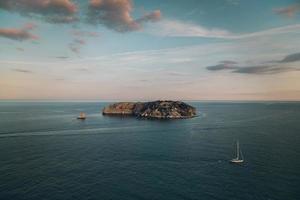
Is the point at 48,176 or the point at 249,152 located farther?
the point at 249,152

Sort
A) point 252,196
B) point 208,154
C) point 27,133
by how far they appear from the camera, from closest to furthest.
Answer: point 252,196 → point 208,154 → point 27,133

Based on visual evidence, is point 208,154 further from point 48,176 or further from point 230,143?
point 48,176

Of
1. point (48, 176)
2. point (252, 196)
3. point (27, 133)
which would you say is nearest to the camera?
point (252, 196)

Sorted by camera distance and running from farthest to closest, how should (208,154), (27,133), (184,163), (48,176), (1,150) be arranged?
(27,133), (1,150), (208,154), (184,163), (48,176)

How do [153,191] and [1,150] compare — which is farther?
[1,150]

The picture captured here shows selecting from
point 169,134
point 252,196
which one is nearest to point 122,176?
point 252,196

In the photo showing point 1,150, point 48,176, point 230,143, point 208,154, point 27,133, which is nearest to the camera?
point 48,176

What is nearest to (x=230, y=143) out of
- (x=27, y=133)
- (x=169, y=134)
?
(x=169, y=134)

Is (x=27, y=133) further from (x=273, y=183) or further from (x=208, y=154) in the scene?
(x=273, y=183)

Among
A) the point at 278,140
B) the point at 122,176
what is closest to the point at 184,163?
the point at 122,176
